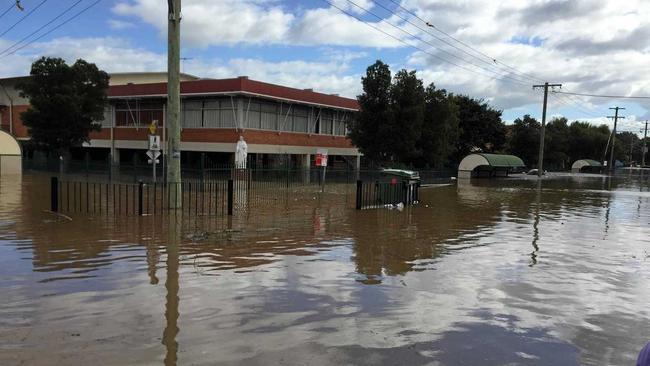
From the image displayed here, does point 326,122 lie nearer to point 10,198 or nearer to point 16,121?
point 10,198

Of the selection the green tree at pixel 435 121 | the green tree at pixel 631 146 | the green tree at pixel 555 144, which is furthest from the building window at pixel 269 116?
the green tree at pixel 631 146

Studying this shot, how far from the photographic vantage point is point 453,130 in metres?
39.8

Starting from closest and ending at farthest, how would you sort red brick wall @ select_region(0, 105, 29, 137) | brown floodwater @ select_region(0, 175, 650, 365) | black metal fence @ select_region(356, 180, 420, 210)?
brown floodwater @ select_region(0, 175, 650, 365)
black metal fence @ select_region(356, 180, 420, 210)
red brick wall @ select_region(0, 105, 29, 137)

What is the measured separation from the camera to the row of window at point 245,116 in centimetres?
3503

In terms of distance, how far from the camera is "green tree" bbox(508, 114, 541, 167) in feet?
230

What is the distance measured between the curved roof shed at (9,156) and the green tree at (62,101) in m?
1.27

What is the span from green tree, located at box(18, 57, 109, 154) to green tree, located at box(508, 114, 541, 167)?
2130 inches

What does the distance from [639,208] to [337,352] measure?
22.2m

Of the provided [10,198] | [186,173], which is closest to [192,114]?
[186,173]

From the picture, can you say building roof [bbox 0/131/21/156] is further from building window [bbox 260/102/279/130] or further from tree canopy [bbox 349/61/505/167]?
tree canopy [bbox 349/61/505/167]

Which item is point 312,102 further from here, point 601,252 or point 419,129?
point 601,252

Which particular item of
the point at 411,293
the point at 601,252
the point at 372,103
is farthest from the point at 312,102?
the point at 411,293

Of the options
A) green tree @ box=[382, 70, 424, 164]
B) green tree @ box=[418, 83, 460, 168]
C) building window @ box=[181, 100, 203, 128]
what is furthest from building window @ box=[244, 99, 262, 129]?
green tree @ box=[418, 83, 460, 168]

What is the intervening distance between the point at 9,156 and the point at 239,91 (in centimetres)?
1517
